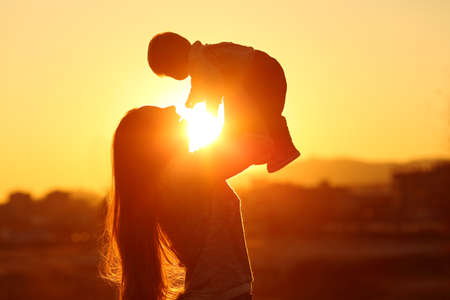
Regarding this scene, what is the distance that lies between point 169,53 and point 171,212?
31.6 inches

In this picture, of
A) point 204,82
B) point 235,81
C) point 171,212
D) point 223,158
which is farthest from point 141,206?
point 235,81

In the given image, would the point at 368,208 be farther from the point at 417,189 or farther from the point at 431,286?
the point at 431,286

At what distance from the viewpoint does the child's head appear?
13.2ft

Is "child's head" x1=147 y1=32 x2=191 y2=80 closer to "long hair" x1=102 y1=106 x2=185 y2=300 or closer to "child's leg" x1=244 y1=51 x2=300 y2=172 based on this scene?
"child's leg" x1=244 y1=51 x2=300 y2=172

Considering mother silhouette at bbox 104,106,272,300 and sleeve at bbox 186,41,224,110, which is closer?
mother silhouette at bbox 104,106,272,300

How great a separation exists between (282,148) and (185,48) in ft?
2.04

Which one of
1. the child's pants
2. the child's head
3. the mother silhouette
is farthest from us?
the child's head

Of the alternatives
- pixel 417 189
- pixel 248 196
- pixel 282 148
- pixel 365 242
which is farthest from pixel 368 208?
pixel 282 148

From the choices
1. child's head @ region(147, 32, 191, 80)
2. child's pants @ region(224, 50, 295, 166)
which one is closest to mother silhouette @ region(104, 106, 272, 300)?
child's pants @ region(224, 50, 295, 166)

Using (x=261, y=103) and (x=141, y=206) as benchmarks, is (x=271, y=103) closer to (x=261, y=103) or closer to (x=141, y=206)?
(x=261, y=103)

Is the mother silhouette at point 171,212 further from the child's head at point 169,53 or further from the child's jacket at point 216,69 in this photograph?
the child's head at point 169,53

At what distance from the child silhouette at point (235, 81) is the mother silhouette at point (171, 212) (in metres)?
0.25

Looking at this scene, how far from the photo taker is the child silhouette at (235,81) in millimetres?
3877

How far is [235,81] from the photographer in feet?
13.0
